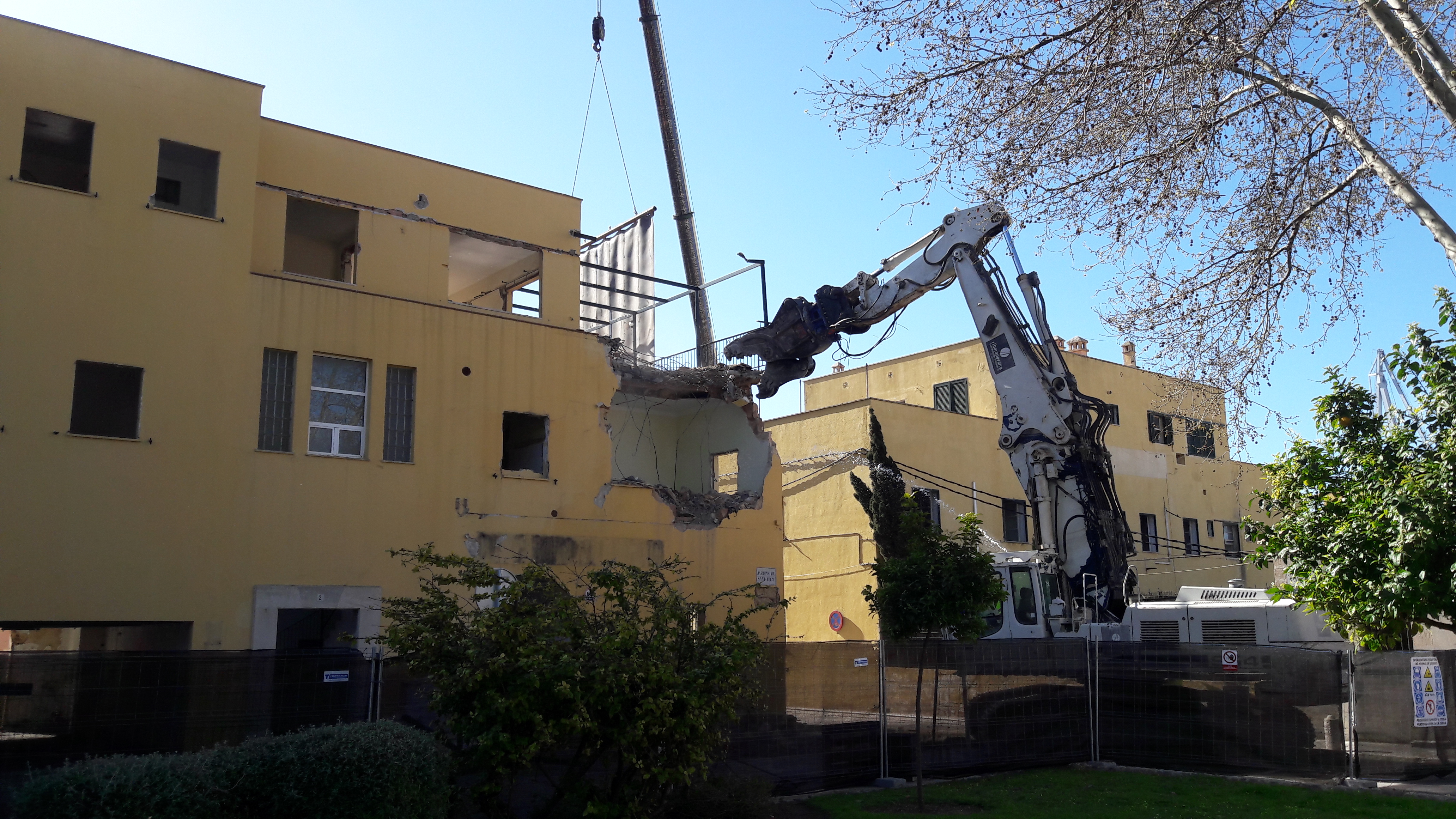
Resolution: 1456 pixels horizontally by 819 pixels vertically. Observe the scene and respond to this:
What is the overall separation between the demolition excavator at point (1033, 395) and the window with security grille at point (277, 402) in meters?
7.52

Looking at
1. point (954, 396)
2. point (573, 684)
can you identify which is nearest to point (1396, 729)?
point (573, 684)

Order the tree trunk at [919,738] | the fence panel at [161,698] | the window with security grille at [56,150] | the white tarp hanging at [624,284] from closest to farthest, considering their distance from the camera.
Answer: the fence panel at [161,698], the tree trunk at [919,738], the window with security grille at [56,150], the white tarp hanging at [624,284]

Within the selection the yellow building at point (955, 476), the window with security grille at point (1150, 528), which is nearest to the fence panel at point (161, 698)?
the yellow building at point (955, 476)

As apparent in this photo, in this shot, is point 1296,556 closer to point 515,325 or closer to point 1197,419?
point 1197,419

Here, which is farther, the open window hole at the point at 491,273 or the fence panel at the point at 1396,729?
the open window hole at the point at 491,273

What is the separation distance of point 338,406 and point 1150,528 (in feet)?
91.1

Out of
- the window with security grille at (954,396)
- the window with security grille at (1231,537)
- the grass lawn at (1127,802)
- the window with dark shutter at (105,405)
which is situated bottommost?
the grass lawn at (1127,802)

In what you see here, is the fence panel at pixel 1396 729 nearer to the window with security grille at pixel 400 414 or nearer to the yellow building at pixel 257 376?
the yellow building at pixel 257 376

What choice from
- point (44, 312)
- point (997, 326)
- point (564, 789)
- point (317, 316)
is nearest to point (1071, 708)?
point (997, 326)

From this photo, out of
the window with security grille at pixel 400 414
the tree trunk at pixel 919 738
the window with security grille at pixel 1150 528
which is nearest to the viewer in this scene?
the tree trunk at pixel 919 738

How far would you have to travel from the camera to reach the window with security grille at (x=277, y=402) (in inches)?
651

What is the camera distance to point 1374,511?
12781mm

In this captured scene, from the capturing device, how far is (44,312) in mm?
14805

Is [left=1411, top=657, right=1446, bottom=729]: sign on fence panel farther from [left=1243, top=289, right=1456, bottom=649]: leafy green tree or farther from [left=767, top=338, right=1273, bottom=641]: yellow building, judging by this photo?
[left=767, top=338, right=1273, bottom=641]: yellow building
